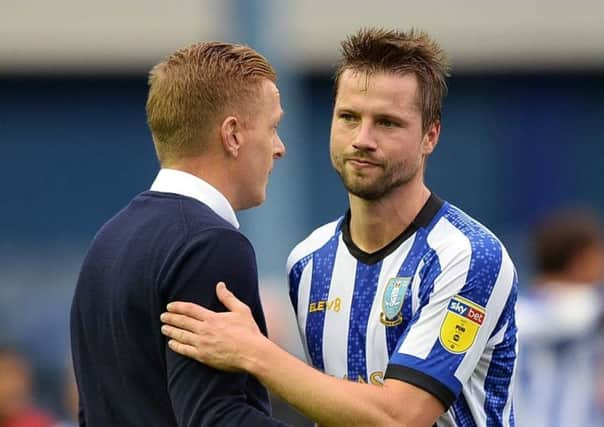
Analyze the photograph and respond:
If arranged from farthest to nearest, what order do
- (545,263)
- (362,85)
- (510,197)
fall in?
1. (510,197)
2. (545,263)
3. (362,85)

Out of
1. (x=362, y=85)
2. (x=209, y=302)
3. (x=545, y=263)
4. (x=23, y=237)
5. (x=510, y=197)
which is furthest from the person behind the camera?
(x=510, y=197)

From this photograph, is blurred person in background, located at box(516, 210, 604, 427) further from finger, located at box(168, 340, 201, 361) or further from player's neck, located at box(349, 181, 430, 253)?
finger, located at box(168, 340, 201, 361)

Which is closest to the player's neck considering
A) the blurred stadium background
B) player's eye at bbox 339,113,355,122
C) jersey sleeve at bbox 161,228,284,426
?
player's eye at bbox 339,113,355,122

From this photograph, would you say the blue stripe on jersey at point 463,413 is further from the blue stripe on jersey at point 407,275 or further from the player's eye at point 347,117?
the player's eye at point 347,117

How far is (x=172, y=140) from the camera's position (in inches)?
165

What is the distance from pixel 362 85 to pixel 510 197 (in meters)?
15.0

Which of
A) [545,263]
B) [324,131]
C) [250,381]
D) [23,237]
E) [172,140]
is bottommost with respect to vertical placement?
→ [23,237]

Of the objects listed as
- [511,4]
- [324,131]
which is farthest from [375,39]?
[511,4]

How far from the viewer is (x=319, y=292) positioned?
4594mm

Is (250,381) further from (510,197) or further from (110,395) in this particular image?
(510,197)

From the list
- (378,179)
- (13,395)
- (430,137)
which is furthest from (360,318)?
(13,395)

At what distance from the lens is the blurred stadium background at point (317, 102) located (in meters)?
18.4

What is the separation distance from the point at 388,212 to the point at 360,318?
0.32 m

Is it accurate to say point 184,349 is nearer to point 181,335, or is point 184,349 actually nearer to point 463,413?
point 181,335
